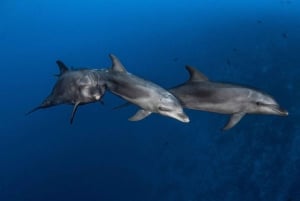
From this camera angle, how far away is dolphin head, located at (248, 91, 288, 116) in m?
7.83

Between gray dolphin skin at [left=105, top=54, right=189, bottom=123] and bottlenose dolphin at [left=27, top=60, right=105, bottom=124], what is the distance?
Result: 0.73 feet

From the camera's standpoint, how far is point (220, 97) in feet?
25.1

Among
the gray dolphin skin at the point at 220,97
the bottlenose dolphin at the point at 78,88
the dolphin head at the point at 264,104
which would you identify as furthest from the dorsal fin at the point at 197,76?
the bottlenose dolphin at the point at 78,88

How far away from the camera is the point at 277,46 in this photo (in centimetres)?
2198

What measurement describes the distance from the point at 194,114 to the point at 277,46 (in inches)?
277

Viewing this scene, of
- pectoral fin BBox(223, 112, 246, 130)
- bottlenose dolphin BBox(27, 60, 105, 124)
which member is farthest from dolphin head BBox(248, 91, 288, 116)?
bottlenose dolphin BBox(27, 60, 105, 124)

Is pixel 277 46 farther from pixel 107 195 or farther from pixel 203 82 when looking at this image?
pixel 203 82

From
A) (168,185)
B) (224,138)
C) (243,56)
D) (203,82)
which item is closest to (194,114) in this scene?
(224,138)

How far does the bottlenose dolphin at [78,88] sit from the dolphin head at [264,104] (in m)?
2.93

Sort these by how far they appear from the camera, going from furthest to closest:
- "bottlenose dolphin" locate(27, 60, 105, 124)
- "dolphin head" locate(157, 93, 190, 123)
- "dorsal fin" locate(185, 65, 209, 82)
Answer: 1. "dorsal fin" locate(185, 65, 209, 82)
2. "bottlenose dolphin" locate(27, 60, 105, 124)
3. "dolphin head" locate(157, 93, 190, 123)

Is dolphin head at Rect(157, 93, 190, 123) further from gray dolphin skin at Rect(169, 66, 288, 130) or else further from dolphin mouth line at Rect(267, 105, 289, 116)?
dolphin mouth line at Rect(267, 105, 289, 116)

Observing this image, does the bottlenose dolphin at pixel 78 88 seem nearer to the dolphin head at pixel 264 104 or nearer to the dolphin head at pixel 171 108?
the dolphin head at pixel 171 108

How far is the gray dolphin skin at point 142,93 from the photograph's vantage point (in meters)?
6.80

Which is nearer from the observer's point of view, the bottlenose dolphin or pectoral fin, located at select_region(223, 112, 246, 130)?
the bottlenose dolphin
